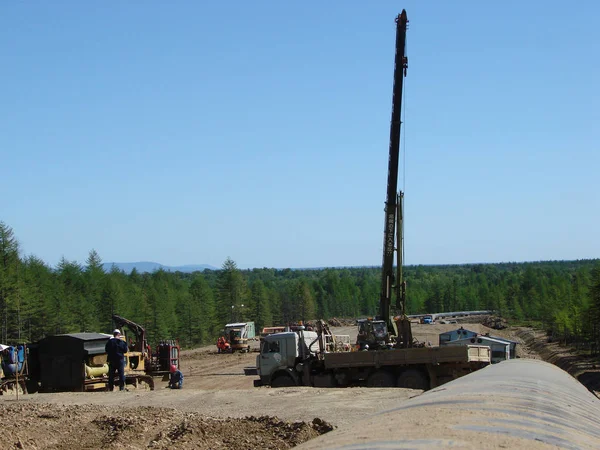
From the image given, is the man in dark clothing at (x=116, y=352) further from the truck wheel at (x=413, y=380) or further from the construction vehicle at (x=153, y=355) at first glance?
the truck wheel at (x=413, y=380)

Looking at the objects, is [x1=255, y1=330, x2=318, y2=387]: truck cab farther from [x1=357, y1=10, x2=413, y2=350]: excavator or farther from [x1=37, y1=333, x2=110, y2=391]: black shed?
[x1=37, y1=333, x2=110, y2=391]: black shed

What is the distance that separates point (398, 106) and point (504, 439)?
26.5 meters

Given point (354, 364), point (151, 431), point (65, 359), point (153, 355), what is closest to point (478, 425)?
point (151, 431)

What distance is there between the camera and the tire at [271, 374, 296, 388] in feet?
82.6

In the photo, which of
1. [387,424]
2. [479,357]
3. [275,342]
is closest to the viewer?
[387,424]

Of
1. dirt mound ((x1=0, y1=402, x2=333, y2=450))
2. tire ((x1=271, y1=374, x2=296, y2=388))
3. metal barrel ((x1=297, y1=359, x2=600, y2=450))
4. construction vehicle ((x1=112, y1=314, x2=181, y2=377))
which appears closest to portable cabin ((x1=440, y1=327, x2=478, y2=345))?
construction vehicle ((x1=112, y1=314, x2=181, y2=377))

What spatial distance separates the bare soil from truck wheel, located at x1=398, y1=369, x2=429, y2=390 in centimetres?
380

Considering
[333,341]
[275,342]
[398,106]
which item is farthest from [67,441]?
[398,106]

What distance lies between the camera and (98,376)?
2400 cm

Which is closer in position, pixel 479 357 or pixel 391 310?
pixel 479 357

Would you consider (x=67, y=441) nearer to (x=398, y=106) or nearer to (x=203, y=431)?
(x=203, y=431)

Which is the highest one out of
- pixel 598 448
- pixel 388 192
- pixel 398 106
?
pixel 398 106

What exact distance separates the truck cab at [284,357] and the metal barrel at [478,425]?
1858cm

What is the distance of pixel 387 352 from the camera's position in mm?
23828
